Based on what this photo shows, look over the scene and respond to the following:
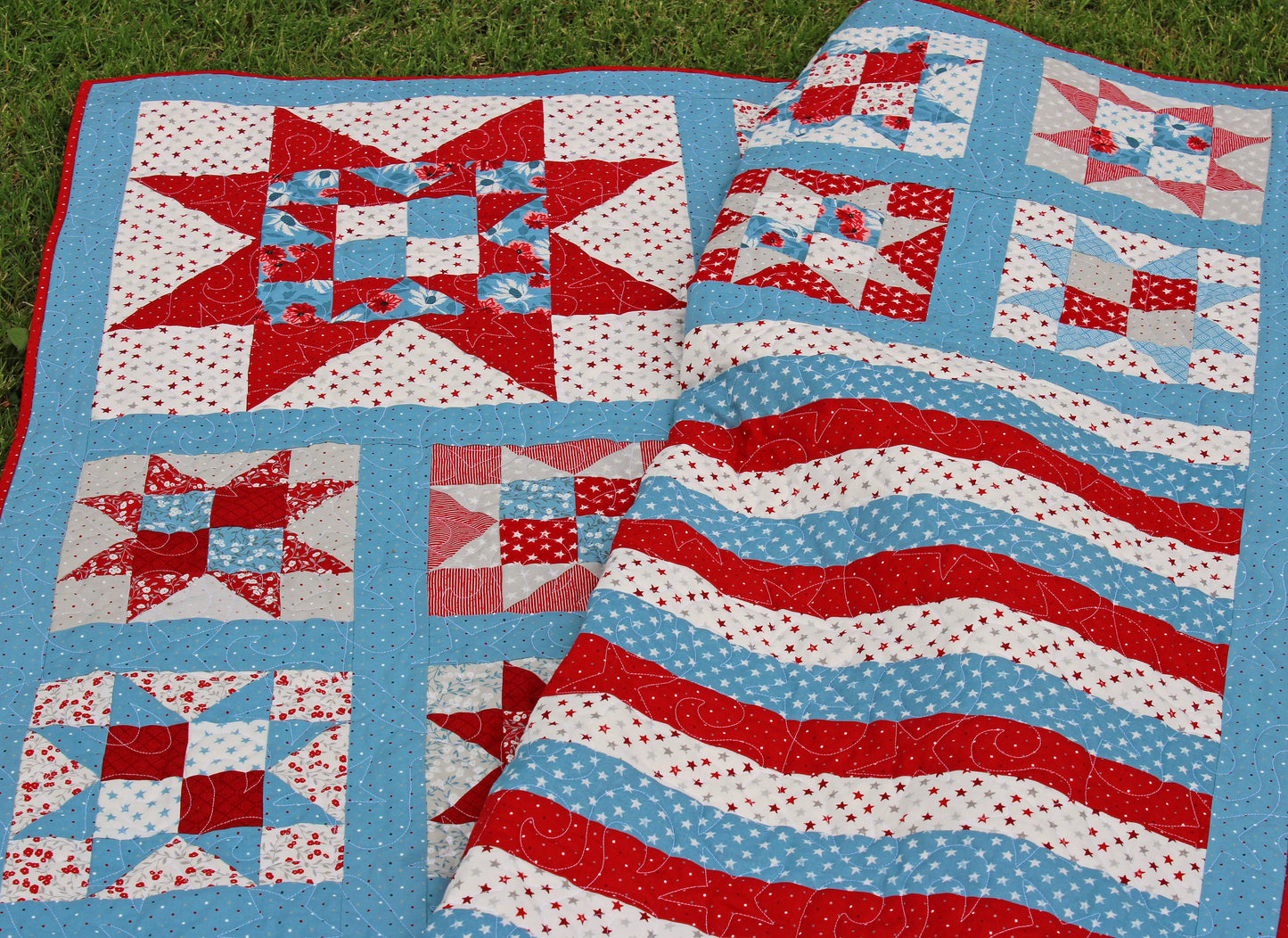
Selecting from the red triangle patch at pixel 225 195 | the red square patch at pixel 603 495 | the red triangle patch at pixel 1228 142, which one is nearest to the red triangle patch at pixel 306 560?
the red square patch at pixel 603 495

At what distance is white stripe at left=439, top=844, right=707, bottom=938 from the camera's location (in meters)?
1.23

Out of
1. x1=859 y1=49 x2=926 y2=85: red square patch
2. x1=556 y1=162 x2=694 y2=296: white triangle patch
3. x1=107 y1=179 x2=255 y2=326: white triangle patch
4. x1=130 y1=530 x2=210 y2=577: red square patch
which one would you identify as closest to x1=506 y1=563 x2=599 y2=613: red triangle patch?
x1=130 y1=530 x2=210 y2=577: red square patch

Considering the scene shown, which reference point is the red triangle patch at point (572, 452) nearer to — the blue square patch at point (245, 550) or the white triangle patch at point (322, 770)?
the blue square patch at point (245, 550)

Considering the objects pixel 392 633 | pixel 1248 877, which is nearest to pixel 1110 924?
pixel 1248 877

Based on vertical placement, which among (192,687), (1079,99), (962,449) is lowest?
(192,687)

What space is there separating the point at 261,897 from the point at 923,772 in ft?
2.78

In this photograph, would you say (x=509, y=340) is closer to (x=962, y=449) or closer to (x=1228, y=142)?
(x=962, y=449)

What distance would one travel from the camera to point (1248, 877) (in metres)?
1.37

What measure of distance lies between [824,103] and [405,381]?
3.23ft

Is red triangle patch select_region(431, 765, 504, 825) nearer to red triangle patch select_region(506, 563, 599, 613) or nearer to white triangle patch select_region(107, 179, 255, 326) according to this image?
red triangle patch select_region(506, 563, 599, 613)

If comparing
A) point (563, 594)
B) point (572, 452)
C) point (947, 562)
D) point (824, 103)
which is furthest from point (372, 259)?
point (947, 562)

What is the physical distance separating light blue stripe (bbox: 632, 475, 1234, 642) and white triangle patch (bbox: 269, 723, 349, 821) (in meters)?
0.52

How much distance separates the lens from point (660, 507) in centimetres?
160

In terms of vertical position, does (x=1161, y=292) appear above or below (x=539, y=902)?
above
